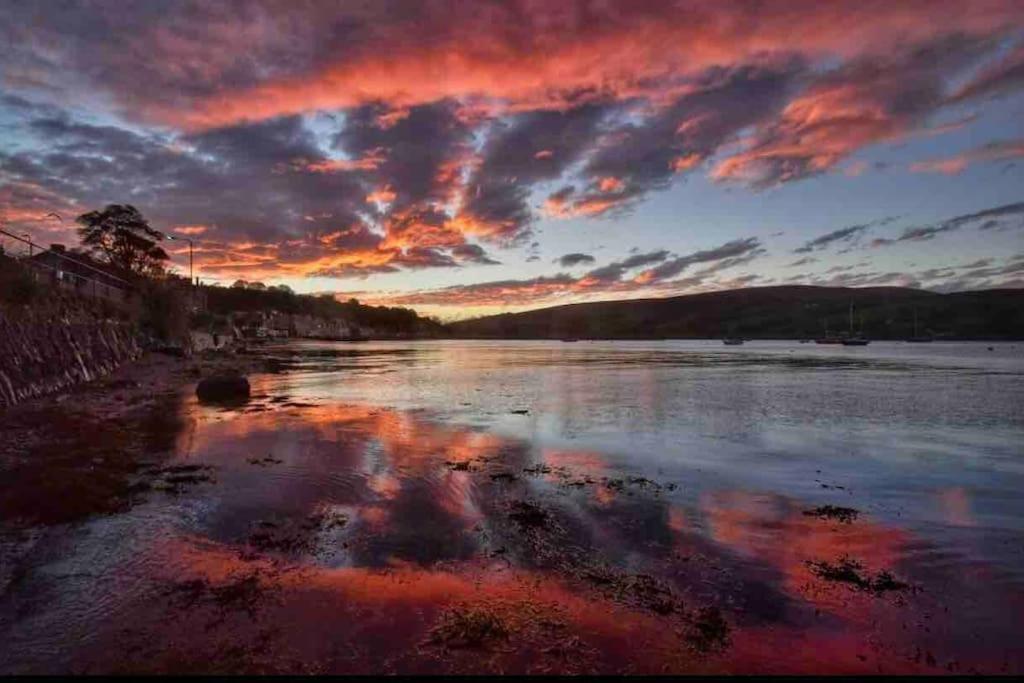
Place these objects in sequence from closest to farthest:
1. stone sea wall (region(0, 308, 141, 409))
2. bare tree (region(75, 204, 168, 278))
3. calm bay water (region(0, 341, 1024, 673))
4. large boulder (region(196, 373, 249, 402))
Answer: calm bay water (region(0, 341, 1024, 673)), stone sea wall (region(0, 308, 141, 409)), large boulder (region(196, 373, 249, 402)), bare tree (region(75, 204, 168, 278))

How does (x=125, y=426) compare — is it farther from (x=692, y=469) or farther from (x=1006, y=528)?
(x=1006, y=528)

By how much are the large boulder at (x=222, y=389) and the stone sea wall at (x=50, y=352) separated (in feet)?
22.0

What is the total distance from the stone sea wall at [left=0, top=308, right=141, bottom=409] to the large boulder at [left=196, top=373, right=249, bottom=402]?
264 inches

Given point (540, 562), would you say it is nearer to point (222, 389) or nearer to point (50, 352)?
point (222, 389)

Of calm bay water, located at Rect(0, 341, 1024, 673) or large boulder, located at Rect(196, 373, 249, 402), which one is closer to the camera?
calm bay water, located at Rect(0, 341, 1024, 673)

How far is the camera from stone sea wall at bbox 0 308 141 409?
24.3 meters

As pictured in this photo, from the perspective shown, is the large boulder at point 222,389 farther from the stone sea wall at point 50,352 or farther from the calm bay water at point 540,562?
the calm bay water at point 540,562

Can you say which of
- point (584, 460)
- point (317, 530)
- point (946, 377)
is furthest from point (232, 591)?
point (946, 377)

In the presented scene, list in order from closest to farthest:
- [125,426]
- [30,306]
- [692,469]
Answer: [692,469]
[125,426]
[30,306]

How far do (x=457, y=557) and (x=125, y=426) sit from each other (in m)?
18.2

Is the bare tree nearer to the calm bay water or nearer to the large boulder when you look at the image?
the large boulder

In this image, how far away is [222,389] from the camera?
3172 cm

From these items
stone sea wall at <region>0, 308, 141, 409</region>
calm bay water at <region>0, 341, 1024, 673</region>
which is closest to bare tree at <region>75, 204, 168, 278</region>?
stone sea wall at <region>0, 308, 141, 409</region>

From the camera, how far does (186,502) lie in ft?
39.4
